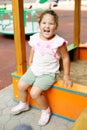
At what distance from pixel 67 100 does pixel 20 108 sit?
0.47 meters

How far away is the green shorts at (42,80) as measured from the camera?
207cm

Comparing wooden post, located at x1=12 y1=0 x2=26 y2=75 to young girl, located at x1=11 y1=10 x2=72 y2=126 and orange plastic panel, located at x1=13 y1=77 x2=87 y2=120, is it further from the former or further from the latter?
orange plastic panel, located at x1=13 y1=77 x2=87 y2=120

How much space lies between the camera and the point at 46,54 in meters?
2.08

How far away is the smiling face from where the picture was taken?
6.63 feet

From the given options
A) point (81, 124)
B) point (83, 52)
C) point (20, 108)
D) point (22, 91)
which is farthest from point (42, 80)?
point (83, 52)

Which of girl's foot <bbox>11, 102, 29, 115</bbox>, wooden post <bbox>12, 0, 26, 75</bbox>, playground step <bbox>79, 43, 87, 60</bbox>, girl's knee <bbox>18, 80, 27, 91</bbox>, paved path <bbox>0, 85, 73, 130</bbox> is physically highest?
wooden post <bbox>12, 0, 26, 75</bbox>

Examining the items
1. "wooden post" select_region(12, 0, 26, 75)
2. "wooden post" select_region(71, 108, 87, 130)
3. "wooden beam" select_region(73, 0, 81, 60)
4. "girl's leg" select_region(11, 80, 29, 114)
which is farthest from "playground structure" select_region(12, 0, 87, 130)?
"wooden beam" select_region(73, 0, 81, 60)

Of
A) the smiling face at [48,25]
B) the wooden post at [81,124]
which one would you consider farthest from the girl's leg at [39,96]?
the wooden post at [81,124]

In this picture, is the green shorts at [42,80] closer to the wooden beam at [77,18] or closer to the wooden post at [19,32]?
the wooden post at [19,32]

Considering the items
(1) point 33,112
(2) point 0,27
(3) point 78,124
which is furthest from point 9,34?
(3) point 78,124

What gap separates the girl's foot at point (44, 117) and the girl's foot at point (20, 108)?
190 mm

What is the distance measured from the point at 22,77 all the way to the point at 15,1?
2.20 feet

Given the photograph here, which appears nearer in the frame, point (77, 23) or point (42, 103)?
point (42, 103)

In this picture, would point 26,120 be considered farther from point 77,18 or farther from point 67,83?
point 77,18
